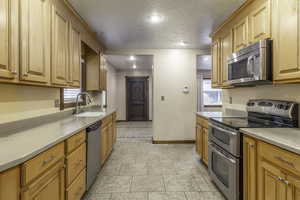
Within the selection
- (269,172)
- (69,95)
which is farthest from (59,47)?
(269,172)

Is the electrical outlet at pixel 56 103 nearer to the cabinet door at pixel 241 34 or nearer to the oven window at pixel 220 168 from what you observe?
the oven window at pixel 220 168

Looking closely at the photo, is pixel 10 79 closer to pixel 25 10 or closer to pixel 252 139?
pixel 25 10

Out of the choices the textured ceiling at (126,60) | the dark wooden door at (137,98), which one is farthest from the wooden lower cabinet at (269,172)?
the dark wooden door at (137,98)

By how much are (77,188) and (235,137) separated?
1676 millimetres

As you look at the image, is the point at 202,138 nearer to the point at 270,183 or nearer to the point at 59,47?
the point at 270,183

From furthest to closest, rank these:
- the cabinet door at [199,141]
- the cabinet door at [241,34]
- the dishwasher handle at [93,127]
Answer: the cabinet door at [199,141] < the cabinet door at [241,34] < the dishwasher handle at [93,127]

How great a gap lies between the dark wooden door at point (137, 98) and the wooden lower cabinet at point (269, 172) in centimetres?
663

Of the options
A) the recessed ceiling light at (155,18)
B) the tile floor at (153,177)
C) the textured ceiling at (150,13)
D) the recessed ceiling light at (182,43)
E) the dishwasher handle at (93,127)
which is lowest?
the tile floor at (153,177)

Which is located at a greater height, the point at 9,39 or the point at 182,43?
the point at 182,43

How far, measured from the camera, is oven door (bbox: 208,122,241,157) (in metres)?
1.77

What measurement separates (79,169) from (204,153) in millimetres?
1959

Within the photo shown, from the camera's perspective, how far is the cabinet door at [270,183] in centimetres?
124

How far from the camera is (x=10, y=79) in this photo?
1.34 meters

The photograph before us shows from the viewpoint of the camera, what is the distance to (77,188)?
1.78 m
